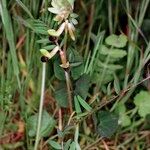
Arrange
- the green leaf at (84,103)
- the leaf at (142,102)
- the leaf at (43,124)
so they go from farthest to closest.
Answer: the leaf at (142,102)
the leaf at (43,124)
the green leaf at (84,103)

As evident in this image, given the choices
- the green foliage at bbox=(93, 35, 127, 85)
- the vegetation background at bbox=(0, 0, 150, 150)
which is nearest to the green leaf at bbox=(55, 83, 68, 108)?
the vegetation background at bbox=(0, 0, 150, 150)

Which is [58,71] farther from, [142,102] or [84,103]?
[142,102]

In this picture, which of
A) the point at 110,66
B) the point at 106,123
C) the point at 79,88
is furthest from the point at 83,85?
the point at 110,66

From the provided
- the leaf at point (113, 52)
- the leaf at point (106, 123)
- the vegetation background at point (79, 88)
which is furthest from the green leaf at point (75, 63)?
the leaf at point (113, 52)

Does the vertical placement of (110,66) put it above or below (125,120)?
above

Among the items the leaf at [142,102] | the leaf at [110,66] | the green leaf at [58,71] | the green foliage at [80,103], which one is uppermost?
the green leaf at [58,71]

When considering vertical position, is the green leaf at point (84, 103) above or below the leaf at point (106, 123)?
above

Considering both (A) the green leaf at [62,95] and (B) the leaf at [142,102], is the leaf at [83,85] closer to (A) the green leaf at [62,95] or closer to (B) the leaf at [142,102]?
(A) the green leaf at [62,95]
